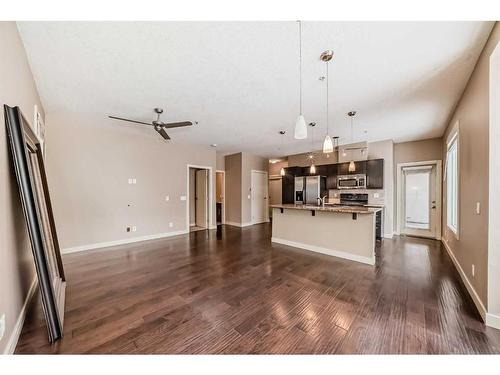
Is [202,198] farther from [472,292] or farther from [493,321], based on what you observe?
[493,321]

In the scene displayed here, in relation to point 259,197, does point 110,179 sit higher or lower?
higher

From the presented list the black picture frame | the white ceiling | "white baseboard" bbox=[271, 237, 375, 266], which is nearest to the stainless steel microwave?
the white ceiling

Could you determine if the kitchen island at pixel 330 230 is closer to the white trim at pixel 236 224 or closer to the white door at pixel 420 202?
the white trim at pixel 236 224

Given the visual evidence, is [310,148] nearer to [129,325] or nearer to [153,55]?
[153,55]

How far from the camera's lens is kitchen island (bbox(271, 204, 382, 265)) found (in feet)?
11.7

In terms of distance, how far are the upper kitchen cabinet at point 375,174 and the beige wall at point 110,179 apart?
202 inches

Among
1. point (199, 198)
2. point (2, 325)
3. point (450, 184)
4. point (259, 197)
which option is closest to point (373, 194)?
point (450, 184)

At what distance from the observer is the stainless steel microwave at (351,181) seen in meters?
5.81

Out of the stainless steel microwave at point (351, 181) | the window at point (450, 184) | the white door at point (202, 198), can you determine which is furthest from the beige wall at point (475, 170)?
the white door at point (202, 198)

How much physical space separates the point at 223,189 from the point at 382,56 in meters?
6.29

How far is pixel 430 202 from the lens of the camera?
5.42 metres

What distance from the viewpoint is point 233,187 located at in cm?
755

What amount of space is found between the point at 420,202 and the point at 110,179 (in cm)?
777
